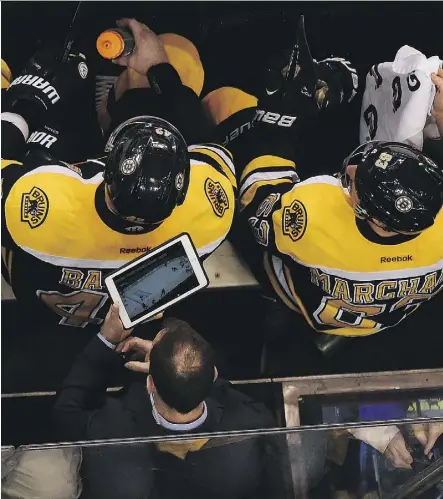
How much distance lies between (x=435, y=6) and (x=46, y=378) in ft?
5.53

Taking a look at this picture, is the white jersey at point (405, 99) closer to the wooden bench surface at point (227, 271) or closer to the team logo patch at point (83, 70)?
the wooden bench surface at point (227, 271)

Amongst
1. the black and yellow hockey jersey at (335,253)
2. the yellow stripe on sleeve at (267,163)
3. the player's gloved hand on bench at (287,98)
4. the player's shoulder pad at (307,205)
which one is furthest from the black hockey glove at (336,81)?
the player's shoulder pad at (307,205)

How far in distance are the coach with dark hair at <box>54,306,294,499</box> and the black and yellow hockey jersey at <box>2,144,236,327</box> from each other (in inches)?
4.6

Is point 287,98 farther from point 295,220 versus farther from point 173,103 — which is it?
point 295,220

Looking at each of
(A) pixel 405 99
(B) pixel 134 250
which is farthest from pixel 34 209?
(A) pixel 405 99

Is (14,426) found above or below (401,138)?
below

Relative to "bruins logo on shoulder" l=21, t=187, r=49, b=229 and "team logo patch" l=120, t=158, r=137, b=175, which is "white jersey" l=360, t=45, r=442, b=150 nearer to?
"team logo patch" l=120, t=158, r=137, b=175

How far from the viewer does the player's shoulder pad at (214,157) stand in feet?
5.52

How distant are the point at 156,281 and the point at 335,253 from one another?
0.39 meters

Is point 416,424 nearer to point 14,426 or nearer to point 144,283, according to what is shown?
point 144,283

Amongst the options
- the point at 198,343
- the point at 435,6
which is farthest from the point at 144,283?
the point at 435,6

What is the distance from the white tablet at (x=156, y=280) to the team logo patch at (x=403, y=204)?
0.42 meters

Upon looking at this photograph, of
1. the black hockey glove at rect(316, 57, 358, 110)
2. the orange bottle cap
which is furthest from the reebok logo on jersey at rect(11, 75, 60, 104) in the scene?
the black hockey glove at rect(316, 57, 358, 110)

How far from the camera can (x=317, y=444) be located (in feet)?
4.59
